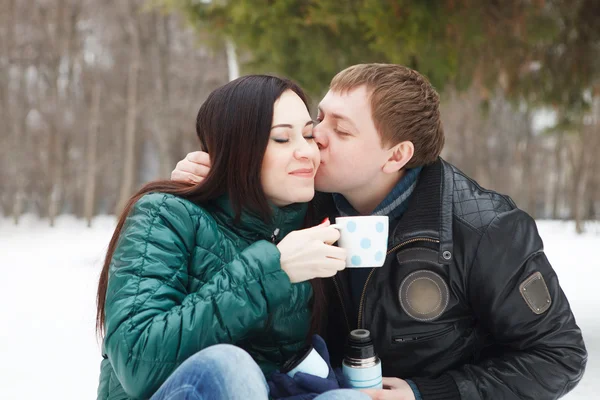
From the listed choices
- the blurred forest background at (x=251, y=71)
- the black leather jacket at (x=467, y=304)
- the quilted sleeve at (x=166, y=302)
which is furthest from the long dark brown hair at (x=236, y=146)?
the blurred forest background at (x=251, y=71)

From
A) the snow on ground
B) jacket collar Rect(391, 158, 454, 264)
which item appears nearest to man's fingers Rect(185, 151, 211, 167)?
jacket collar Rect(391, 158, 454, 264)

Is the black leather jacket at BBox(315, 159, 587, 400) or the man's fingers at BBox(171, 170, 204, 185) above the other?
the man's fingers at BBox(171, 170, 204, 185)

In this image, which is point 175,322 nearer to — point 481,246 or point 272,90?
point 272,90

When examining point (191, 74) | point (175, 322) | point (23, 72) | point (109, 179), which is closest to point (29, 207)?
point (109, 179)

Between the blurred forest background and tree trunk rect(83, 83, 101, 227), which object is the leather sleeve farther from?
tree trunk rect(83, 83, 101, 227)

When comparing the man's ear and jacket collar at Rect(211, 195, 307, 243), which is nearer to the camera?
jacket collar at Rect(211, 195, 307, 243)

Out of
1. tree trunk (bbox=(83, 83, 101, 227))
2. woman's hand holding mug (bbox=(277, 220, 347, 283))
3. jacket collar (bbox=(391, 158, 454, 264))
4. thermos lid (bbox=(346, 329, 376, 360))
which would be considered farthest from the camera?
tree trunk (bbox=(83, 83, 101, 227))

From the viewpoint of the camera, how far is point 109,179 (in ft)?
57.0

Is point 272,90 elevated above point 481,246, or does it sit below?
above

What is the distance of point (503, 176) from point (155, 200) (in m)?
19.1

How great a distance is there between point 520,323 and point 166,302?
3.86 feet

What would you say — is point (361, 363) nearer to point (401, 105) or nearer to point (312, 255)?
point (312, 255)

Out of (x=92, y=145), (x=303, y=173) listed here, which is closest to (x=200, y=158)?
(x=303, y=173)

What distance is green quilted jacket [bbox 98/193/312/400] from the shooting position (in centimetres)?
150
